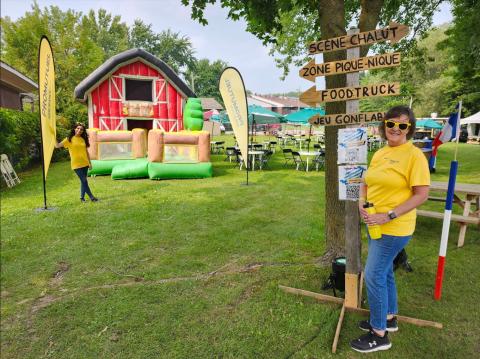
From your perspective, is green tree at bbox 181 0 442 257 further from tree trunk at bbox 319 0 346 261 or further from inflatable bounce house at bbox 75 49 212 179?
inflatable bounce house at bbox 75 49 212 179

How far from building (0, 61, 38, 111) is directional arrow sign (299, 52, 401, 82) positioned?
45.6 ft

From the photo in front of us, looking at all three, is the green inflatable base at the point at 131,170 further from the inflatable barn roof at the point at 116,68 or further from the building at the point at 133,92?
the inflatable barn roof at the point at 116,68

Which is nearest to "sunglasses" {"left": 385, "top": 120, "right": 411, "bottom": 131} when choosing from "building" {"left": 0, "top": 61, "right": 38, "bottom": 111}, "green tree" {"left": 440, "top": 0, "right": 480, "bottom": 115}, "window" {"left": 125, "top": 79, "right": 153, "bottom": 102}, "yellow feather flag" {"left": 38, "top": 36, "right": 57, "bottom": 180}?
"yellow feather flag" {"left": 38, "top": 36, "right": 57, "bottom": 180}

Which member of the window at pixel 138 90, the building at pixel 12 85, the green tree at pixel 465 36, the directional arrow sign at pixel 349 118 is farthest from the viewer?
the window at pixel 138 90

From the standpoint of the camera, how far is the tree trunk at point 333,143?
3732 millimetres

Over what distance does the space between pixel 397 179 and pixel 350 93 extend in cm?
107

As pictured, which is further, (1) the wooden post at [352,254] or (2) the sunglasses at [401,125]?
(1) the wooden post at [352,254]

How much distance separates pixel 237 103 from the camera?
1007 centimetres

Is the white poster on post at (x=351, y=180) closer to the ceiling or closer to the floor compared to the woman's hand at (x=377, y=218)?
closer to the ceiling

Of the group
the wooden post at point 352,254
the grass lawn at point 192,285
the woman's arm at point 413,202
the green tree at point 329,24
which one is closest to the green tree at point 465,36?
the green tree at point 329,24

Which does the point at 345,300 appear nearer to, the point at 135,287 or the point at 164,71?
the point at 135,287

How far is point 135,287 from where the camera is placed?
395cm

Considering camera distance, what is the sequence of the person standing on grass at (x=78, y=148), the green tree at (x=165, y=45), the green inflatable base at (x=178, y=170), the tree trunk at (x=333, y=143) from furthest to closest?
the green tree at (x=165, y=45), the green inflatable base at (x=178, y=170), the person standing on grass at (x=78, y=148), the tree trunk at (x=333, y=143)

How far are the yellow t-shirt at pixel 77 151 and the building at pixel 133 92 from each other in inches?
255
